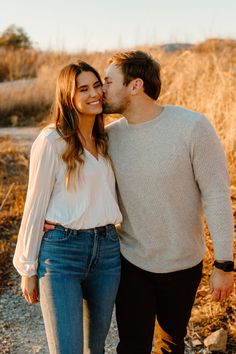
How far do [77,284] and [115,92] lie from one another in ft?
2.94

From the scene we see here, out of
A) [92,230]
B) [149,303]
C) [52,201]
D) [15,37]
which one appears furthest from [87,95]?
[15,37]

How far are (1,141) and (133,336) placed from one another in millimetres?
6567

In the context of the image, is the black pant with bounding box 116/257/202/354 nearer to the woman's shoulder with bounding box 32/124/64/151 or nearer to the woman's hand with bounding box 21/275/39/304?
the woman's hand with bounding box 21/275/39/304

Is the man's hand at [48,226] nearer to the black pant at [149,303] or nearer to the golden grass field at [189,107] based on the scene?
the black pant at [149,303]

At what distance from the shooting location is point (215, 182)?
233cm

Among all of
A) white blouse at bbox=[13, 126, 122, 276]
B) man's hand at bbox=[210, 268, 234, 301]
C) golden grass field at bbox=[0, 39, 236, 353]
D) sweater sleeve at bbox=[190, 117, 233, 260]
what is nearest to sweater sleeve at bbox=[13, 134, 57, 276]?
white blouse at bbox=[13, 126, 122, 276]

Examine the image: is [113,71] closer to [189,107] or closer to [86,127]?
[86,127]

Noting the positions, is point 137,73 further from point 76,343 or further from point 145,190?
point 76,343

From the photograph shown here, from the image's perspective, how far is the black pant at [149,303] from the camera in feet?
8.22

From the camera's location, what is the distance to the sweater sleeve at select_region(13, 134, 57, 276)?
229cm

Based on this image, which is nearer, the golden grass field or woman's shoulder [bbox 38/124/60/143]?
woman's shoulder [bbox 38/124/60/143]

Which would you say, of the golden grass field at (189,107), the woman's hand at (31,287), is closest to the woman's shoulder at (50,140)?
the woman's hand at (31,287)

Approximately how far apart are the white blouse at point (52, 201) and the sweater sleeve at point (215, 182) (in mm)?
438

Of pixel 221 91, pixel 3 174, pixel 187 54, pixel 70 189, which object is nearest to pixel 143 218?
pixel 70 189
